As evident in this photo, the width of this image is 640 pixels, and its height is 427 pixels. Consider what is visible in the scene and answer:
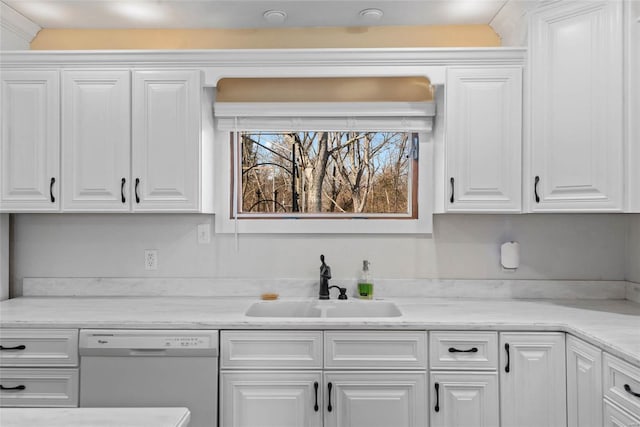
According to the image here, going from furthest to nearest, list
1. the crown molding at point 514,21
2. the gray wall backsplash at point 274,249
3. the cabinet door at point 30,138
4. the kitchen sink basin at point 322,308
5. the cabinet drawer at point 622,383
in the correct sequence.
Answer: the gray wall backsplash at point 274,249 < the kitchen sink basin at point 322,308 < the cabinet door at point 30,138 < the crown molding at point 514,21 < the cabinet drawer at point 622,383

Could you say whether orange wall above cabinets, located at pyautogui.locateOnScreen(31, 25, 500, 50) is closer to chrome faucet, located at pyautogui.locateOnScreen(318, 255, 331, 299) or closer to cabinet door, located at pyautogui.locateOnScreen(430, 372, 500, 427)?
chrome faucet, located at pyautogui.locateOnScreen(318, 255, 331, 299)

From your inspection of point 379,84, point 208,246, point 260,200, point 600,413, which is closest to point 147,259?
point 208,246

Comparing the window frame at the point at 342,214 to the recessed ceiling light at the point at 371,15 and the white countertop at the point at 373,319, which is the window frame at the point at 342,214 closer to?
the white countertop at the point at 373,319

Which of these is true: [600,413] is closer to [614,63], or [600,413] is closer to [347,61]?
[614,63]

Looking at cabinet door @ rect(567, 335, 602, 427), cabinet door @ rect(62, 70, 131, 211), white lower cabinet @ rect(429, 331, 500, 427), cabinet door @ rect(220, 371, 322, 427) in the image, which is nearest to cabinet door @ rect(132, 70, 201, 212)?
cabinet door @ rect(62, 70, 131, 211)

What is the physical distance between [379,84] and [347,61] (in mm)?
330

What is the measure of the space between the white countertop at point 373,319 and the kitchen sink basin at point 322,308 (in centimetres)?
11

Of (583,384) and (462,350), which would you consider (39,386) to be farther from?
(583,384)

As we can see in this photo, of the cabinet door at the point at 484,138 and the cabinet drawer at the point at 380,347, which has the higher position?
the cabinet door at the point at 484,138

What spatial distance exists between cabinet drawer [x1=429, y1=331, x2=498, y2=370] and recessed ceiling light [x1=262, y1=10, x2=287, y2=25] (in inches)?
74.0

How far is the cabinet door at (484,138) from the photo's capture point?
91.1 inches

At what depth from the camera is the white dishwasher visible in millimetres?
2016

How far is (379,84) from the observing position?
2.65 meters

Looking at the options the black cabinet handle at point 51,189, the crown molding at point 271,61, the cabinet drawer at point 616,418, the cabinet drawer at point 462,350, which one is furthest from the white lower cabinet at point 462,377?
the black cabinet handle at point 51,189
